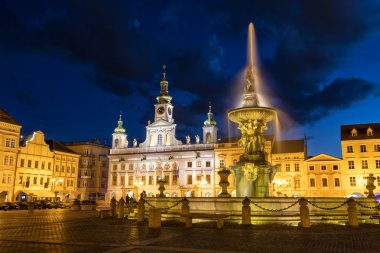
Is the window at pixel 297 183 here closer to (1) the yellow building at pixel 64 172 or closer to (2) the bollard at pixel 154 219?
(1) the yellow building at pixel 64 172

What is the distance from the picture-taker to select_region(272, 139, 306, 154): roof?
56969 millimetres

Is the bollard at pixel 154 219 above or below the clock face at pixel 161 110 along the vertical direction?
below

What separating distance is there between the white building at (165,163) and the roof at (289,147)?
10.9 metres

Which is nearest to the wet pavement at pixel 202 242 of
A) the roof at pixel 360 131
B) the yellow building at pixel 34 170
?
the roof at pixel 360 131

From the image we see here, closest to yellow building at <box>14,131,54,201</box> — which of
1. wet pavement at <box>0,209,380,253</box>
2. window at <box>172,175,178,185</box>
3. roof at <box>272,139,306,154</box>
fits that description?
window at <box>172,175,178,185</box>

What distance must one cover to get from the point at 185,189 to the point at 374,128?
31.1m

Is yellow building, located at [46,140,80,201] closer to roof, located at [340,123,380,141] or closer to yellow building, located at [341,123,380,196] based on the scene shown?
yellow building, located at [341,123,380,196]

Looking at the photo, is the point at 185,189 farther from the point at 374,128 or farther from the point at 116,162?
the point at 374,128

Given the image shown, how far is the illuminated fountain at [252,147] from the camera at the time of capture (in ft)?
71.2

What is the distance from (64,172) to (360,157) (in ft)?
156

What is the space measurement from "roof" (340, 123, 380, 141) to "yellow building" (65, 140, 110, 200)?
46148 mm

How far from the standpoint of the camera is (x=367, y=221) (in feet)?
61.9

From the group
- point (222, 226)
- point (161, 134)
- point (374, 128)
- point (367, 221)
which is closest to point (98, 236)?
point (222, 226)

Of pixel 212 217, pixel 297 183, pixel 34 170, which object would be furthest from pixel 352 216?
pixel 34 170
